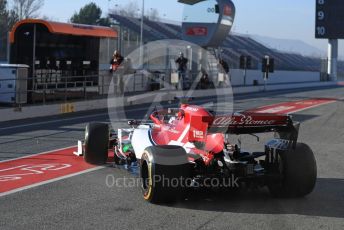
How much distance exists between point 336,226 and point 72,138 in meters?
8.30

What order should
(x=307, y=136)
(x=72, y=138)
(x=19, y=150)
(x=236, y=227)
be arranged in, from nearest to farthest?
(x=236, y=227)
(x=19, y=150)
(x=72, y=138)
(x=307, y=136)

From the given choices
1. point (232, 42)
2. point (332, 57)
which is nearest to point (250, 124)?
point (332, 57)

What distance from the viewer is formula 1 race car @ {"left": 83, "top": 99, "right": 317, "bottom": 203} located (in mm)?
6844

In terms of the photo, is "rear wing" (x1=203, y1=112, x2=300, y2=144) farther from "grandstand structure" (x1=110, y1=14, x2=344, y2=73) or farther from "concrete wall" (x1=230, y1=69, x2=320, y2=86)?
"grandstand structure" (x1=110, y1=14, x2=344, y2=73)

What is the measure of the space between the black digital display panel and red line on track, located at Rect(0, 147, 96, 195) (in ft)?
139

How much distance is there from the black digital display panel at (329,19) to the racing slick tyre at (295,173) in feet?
146

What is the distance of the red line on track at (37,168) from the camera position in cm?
835

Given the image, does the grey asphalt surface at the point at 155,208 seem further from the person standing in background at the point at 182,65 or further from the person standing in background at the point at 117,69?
the person standing in background at the point at 182,65

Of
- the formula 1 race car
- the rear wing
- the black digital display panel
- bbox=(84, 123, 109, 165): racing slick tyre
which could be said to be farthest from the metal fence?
the black digital display panel

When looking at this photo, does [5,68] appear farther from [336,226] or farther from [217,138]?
[336,226]

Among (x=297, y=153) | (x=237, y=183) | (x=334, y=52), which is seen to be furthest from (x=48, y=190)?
(x=334, y=52)

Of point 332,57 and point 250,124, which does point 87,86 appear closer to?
point 250,124

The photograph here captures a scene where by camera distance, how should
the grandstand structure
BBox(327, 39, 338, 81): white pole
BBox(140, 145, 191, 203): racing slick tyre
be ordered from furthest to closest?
1. the grandstand structure
2. BBox(327, 39, 338, 81): white pole
3. BBox(140, 145, 191, 203): racing slick tyre

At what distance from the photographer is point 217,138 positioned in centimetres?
752
